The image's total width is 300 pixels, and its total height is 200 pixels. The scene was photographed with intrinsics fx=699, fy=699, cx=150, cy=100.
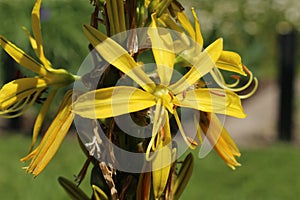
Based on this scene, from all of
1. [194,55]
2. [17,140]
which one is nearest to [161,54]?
[194,55]

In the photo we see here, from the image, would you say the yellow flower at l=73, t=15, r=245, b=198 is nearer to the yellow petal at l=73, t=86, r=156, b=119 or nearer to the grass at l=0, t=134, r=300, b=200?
the yellow petal at l=73, t=86, r=156, b=119

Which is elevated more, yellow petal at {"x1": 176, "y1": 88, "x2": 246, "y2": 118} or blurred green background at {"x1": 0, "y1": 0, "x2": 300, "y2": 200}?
yellow petal at {"x1": 176, "y1": 88, "x2": 246, "y2": 118}

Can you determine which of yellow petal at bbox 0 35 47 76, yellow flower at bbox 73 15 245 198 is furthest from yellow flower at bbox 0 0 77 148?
yellow flower at bbox 73 15 245 198

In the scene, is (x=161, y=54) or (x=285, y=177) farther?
(x=285, y=177)

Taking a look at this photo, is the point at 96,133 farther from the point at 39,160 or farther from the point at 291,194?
the point at 291,194

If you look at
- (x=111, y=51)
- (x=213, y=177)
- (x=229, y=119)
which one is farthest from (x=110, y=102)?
(x=229, y=119)

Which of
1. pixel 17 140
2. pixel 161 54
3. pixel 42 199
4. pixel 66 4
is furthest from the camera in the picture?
pixel 66 4

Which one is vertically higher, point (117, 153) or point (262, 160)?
point (117, 153)
